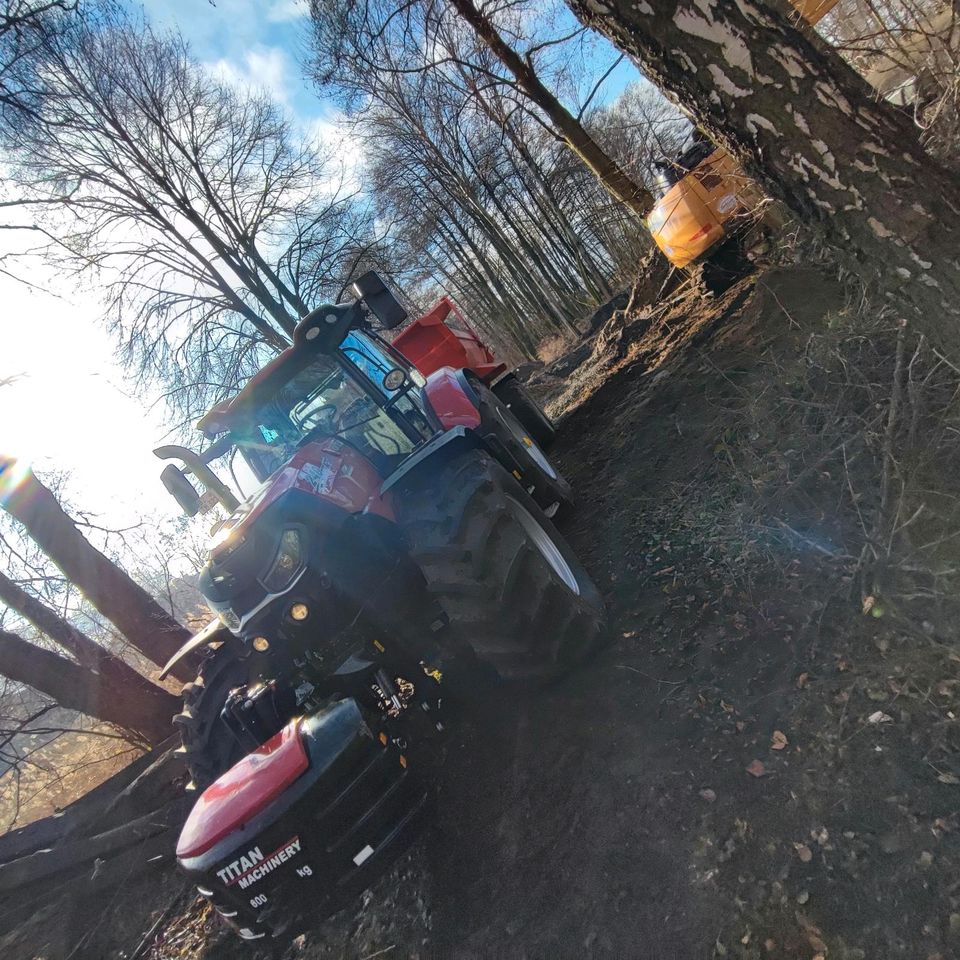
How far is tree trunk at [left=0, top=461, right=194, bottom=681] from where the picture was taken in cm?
564

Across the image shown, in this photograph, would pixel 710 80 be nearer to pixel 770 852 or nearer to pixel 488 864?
pixel 770 852

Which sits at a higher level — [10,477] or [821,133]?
[10,477]

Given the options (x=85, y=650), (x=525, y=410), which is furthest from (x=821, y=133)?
(x=85, y=650)

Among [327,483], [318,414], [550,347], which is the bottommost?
[550,347]

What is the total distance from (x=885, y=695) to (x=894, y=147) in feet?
6.63

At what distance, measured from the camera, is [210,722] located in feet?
12.6

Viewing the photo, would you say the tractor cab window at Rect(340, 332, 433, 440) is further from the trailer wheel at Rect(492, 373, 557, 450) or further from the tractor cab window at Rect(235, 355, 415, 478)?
the trailer wheel at Rect(492, 373, 557, 450)

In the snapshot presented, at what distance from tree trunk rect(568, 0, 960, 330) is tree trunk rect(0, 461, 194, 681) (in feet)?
19.2

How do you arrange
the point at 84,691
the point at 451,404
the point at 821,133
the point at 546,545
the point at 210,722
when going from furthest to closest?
the point at 84,691, the point at 451,404, the point at 546,545, the point at 210,722, the point at 821,133

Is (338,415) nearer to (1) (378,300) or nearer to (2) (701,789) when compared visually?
(1) (378,300)

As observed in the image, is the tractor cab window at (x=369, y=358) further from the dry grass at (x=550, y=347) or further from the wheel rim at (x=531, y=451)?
the dry grass at (x=550, y=347)

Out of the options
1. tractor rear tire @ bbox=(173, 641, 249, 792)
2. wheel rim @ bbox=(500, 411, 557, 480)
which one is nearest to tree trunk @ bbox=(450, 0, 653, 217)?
wheel rim @ bbox=(500, 411, 557, 480)

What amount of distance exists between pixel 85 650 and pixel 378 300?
173 inches

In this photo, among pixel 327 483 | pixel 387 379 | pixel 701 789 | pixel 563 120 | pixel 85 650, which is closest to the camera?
pixel 701 789
